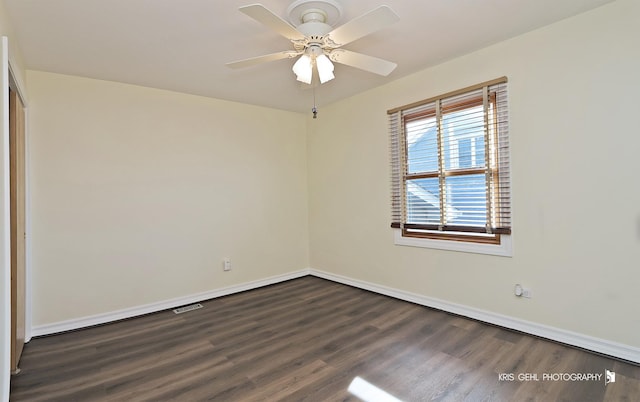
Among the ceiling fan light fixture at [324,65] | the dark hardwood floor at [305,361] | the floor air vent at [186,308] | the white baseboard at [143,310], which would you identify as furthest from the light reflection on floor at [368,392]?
the white baseboard at [143,310]

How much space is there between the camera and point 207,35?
2.44 metres

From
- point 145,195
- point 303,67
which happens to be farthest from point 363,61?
point 145,195

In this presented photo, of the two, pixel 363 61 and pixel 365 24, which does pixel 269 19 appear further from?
pixel 363 61

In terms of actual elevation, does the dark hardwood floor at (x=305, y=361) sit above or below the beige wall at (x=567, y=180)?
below

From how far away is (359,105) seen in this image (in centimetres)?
404

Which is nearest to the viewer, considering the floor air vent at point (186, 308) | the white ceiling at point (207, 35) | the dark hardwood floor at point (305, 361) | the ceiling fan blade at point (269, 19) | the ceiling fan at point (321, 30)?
the ceiling fan blade at point (269, 19)

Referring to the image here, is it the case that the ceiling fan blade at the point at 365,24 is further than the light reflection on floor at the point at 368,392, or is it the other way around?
the light reflection on floor at the point at 368,392

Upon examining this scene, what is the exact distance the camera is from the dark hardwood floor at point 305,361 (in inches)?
77.1

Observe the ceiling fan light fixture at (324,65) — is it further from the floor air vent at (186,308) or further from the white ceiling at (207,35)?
the floor air vent at (186,308)

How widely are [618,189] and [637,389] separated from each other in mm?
1269

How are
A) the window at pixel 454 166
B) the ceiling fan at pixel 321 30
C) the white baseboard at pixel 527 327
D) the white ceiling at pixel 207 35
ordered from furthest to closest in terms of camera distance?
1. the window at pixel 454 166
2. the white baseboard at pixel 527 327
3. the white ceiling at pixel 207 35
4. the ceiling fan at pixel 321 30

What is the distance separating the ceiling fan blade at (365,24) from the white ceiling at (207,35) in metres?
0.23

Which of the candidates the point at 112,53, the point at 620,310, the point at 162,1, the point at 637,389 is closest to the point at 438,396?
the point at 637,389

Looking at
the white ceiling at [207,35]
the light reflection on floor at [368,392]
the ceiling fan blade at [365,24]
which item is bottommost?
the light reflection on floor at [368,392]
